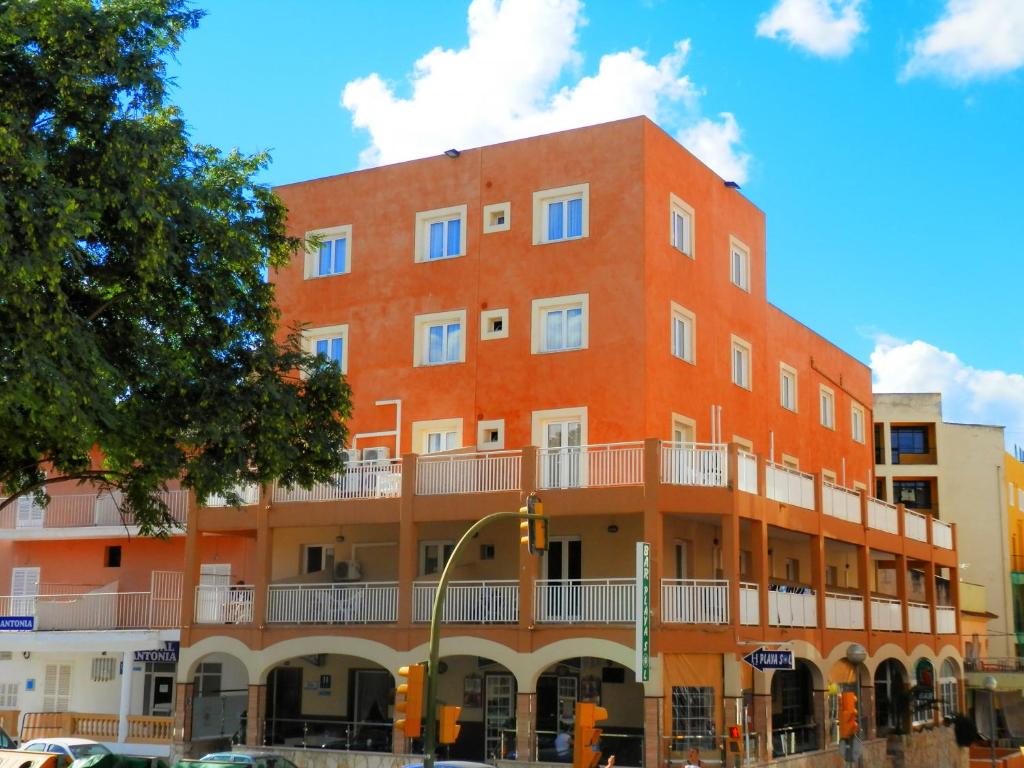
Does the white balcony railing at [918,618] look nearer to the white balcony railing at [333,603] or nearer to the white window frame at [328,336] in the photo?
the white balcony railing at [333,603]

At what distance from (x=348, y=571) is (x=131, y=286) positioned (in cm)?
1646

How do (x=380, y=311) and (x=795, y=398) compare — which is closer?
(x=380, y=311)

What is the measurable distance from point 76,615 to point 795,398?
23339mm

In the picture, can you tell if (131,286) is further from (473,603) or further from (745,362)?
(745,362)

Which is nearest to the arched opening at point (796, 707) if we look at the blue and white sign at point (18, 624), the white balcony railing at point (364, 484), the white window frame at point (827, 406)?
the white window frame at point (827, 406)

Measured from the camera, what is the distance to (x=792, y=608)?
33.5 meters

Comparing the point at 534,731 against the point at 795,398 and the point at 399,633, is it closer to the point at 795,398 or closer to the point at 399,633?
the point at 399,633

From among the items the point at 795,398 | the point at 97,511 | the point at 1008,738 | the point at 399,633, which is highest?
the point at 795,398

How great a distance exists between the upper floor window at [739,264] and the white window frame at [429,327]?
27.4 feet

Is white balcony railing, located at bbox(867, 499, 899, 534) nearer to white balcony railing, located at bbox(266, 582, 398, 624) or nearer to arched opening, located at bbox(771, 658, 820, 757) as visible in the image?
arched opening, located at bbox(771, 658, 820, 757)

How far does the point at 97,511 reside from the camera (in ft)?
135

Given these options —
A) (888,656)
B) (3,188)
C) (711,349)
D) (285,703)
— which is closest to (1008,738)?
(888,656)

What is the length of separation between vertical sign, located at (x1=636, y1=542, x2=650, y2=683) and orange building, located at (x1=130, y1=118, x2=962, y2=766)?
1.40 feet

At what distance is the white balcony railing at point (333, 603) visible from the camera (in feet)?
108
